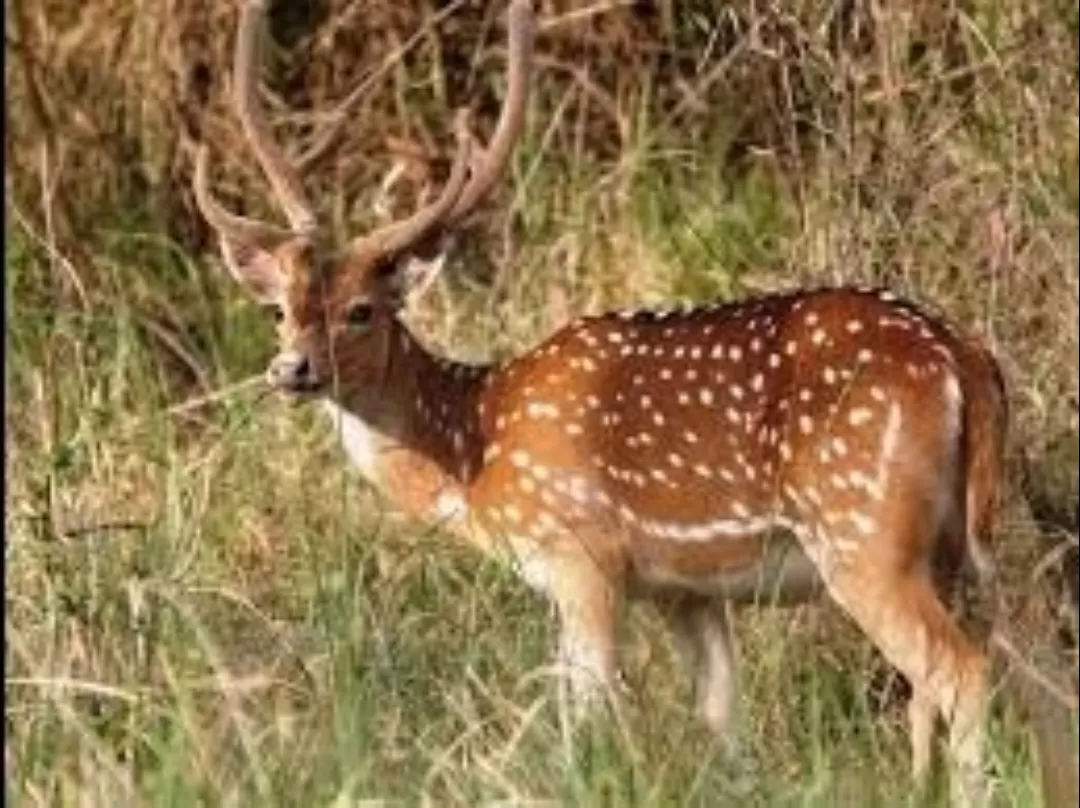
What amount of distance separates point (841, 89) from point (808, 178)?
28.5 inches

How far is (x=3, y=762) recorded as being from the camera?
701cm

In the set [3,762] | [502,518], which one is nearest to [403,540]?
[502,518]

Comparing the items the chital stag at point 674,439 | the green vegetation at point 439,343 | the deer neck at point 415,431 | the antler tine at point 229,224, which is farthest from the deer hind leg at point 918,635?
the antler tine at point 229,224

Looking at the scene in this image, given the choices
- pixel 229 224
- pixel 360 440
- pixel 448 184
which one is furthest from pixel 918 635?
pixel 229 224

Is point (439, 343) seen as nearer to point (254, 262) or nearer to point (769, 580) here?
point (254, 262)

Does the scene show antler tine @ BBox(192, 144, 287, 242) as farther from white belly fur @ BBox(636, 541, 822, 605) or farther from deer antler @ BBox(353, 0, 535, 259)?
white belly fur @ BBox(636, 541, 822, 605)

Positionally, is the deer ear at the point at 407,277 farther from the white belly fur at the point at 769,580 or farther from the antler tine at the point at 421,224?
the white belly fur at the point at 769,580

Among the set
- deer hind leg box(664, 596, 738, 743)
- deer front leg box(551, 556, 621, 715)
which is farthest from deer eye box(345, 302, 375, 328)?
deer hind leg box(664, 596, 738, 743)

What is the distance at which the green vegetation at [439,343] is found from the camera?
6930 mm

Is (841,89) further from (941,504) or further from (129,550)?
(129,550)

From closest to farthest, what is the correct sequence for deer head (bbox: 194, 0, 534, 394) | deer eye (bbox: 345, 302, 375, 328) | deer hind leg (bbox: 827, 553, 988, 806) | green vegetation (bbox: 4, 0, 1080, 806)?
green vegetation (bbox: 4, 0, 1080, 806) < deer hind leg (bbox: 827, 553, 988, 806) < deer head (bbox: 194, 0, 534, 394) < deer eye (bbox: 345, 302, 375, 328)

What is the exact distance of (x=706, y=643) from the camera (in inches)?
320

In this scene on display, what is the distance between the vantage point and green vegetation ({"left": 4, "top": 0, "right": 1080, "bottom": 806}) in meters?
6.93

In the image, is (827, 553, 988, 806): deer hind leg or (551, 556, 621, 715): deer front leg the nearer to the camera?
(827, 553, 988, 806): deer hind leg
